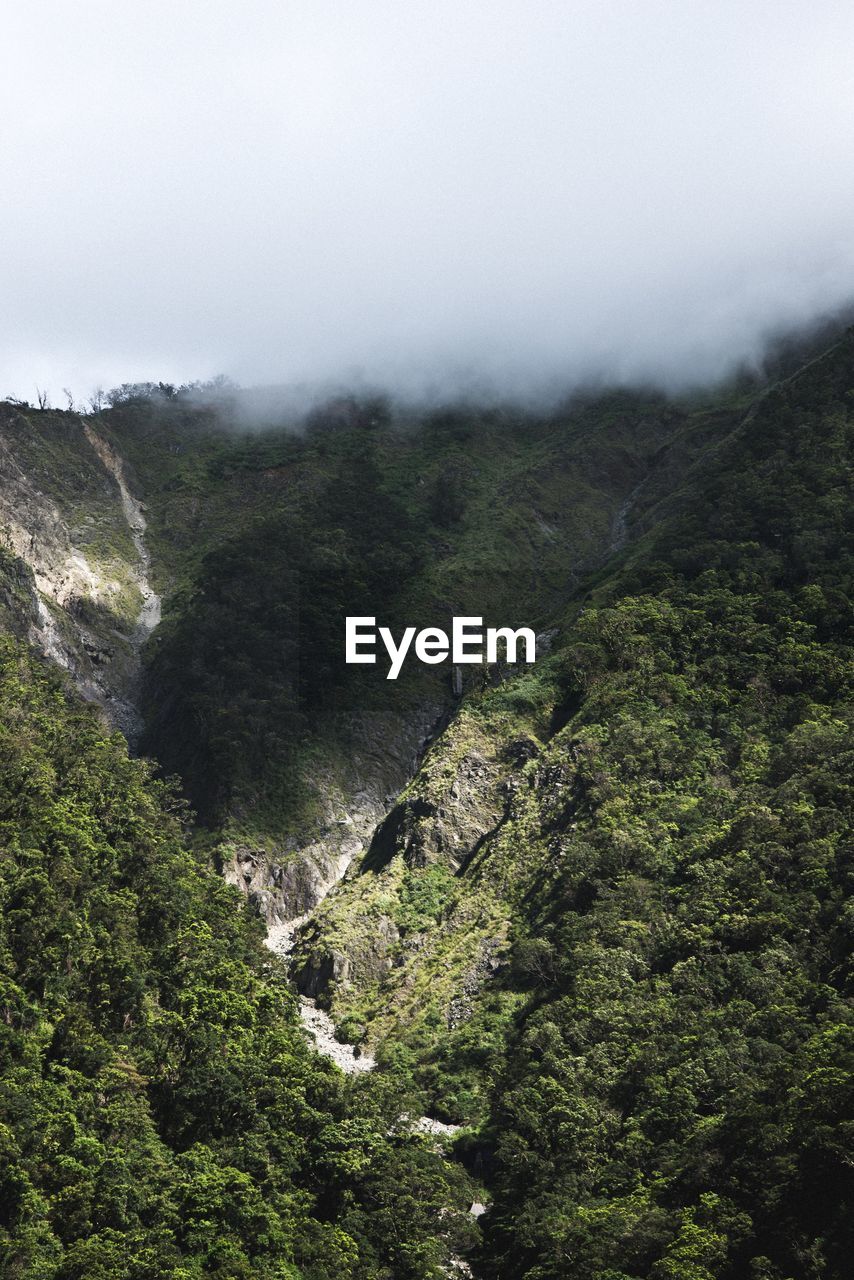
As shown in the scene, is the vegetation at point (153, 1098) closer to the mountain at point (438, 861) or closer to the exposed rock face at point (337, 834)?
the mountain at point (438, 861)

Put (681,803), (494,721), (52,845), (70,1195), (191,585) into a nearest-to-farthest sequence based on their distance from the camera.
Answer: (70,1195) → (52,845) → (681,803) → (494,721) → (191,585)

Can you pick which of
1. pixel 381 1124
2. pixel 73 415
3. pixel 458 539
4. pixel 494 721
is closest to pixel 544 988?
pixel 381 1124

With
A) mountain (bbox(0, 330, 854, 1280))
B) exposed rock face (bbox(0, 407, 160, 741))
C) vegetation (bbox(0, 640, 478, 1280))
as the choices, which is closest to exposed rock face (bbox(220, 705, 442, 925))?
mountain (bbox(0, 330, 854, 1280))

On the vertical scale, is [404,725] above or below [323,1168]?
above

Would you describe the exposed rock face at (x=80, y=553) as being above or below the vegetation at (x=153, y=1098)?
above

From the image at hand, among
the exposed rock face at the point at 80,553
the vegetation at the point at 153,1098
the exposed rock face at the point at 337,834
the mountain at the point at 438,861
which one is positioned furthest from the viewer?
the exposed rock face at the point at 80,553

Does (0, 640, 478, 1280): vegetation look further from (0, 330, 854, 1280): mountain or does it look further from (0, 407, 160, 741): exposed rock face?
(0, 407, 160, 741): exposed rock face

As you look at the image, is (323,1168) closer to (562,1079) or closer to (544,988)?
(562,1079)

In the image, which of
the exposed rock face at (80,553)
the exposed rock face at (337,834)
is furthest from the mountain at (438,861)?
the exposed rock face at (80,553)

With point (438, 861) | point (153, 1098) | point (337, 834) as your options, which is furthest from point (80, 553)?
point (153, 1098)

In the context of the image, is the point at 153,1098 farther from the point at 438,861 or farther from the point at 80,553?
the point at 80,553
